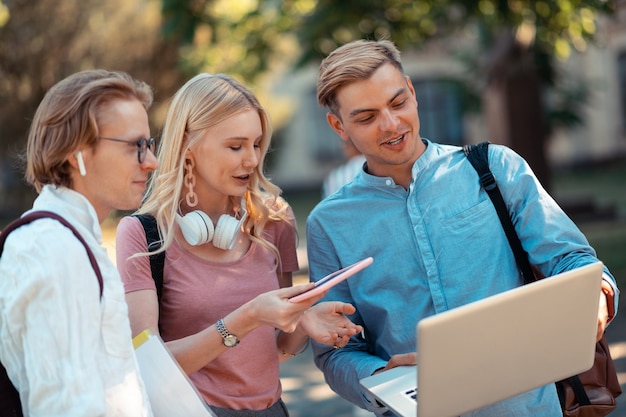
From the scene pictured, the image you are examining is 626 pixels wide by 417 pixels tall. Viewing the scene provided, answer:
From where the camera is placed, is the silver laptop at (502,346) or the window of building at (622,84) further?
the window of building at (622,84)

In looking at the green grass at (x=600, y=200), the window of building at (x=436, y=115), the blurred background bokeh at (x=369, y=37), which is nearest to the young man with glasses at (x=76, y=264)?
the blurred background bokeh at (x=369, y=37)

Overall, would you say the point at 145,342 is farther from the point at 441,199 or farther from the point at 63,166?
the point at 441,199

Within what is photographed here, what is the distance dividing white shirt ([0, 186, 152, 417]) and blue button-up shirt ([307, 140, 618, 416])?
0.88 meters

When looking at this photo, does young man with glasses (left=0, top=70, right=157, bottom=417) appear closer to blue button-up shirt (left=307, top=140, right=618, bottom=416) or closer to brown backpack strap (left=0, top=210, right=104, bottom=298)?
brown backpack strap (left=0, top=210, right=104, bottom=298)

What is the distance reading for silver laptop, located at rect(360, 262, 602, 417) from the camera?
1.81 meters

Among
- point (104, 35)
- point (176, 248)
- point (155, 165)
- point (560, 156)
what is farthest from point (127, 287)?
point (560, 156)

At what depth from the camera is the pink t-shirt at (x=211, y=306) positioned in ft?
7.80

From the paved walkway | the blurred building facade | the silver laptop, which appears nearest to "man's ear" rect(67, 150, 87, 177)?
the silver laptop

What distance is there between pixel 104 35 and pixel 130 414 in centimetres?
1721

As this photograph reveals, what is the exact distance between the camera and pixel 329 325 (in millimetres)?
2299

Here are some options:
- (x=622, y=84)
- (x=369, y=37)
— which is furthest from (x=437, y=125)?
(x=369, y=37)

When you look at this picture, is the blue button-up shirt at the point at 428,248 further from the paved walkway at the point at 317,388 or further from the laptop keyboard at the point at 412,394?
the paved walkway at the point at 317,388

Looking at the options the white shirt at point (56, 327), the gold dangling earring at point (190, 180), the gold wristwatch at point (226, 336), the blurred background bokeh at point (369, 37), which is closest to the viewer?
the white shirt at point (56, 327)

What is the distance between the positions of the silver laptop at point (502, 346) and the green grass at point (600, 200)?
24.1ft
